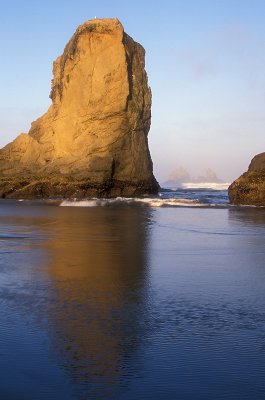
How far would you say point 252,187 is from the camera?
28297mm

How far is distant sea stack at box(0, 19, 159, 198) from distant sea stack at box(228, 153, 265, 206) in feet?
45.1

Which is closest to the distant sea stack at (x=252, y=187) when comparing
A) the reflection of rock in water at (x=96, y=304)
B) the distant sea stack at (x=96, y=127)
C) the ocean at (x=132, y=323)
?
the distant sea stack at (x=96, y=127)

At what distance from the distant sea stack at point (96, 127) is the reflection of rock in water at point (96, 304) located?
31018 mm

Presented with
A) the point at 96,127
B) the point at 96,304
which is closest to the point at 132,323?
the point at 96,304

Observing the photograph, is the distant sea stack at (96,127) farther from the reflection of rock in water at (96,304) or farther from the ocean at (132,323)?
the ocean at (132,323)

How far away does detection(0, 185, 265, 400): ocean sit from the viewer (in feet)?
11.7

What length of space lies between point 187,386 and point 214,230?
11.2 m

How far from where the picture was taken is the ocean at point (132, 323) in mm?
3568

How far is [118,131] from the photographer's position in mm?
44312

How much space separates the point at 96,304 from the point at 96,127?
39.4 meters

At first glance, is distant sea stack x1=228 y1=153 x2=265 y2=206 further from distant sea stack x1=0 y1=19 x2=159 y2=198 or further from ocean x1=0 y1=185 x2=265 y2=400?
ocean x1=0 y1=185 x2=265 y2=400

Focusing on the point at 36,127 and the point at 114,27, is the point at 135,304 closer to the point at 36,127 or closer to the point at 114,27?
the point at 114,27

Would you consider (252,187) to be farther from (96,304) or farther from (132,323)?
(132,323)

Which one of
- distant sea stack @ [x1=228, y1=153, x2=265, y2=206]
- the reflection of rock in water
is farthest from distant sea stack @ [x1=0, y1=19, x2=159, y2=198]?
the reflection of rock in water
